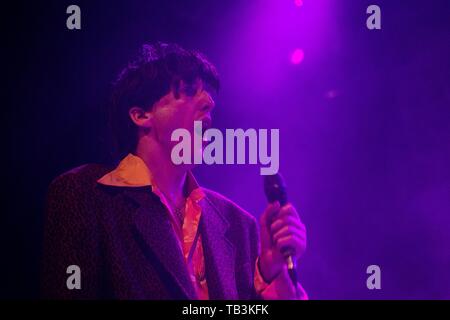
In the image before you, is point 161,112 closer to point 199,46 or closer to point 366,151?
point 199,46

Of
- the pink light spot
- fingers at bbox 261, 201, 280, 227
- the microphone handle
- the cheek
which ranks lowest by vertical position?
the microphone handle

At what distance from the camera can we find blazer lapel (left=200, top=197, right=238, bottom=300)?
197 centimetres

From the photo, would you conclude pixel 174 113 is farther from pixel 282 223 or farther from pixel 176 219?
pixel 282 223

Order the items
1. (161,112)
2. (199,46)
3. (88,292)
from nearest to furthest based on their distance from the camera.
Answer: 1. (88,292)
2. (161,112)
3. (199,46)

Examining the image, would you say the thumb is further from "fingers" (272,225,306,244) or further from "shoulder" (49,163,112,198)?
"shoulder" (49,163,112,198)

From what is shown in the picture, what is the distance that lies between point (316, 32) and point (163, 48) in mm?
628

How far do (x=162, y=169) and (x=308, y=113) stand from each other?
632mm

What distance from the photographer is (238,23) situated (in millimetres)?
2230

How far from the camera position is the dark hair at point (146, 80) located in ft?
6.59

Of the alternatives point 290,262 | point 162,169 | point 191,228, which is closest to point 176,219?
point 191,228

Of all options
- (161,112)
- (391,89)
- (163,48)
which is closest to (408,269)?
(391,89)

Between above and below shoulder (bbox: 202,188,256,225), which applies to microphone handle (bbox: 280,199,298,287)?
below

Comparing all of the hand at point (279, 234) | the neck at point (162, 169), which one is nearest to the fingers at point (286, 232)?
the hand at point (279, 234)

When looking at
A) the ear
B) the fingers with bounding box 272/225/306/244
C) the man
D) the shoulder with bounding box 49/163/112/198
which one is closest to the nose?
the man
